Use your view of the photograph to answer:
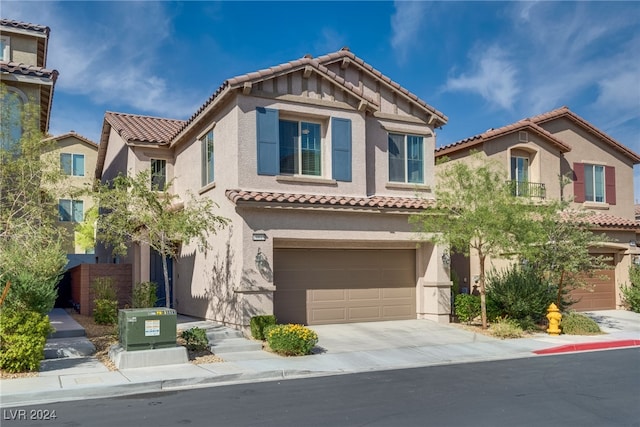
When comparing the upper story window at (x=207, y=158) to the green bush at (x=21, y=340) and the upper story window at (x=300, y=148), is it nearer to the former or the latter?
the upper story window at (x=300, y=148)

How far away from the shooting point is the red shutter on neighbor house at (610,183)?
25.1 m

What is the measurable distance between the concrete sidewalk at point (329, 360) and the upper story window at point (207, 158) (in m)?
6.02

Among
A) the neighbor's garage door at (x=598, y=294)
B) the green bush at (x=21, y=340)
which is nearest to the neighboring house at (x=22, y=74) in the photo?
the green bush at (x=21, y=340)

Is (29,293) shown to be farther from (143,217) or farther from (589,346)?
(589,346)

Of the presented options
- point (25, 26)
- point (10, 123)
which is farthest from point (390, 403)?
point (25, 26)

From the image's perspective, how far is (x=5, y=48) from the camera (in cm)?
2408

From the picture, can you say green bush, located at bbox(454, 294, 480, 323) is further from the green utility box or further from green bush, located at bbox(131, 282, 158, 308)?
the green utility box

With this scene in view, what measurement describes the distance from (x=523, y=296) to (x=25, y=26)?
22.0 metres

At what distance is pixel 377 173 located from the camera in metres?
18.6

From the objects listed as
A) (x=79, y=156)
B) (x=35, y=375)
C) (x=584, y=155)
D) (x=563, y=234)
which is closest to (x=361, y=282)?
(x=563, y=234)

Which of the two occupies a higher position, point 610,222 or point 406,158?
point 406,158

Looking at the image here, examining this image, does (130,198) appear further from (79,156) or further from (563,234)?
(79,156)

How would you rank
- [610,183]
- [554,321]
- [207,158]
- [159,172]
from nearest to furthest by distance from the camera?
[554,321]
[207,158]
[159,172]
[610,183]

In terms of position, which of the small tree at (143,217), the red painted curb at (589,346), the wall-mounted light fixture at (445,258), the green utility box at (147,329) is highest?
the small tree at (143,217)
